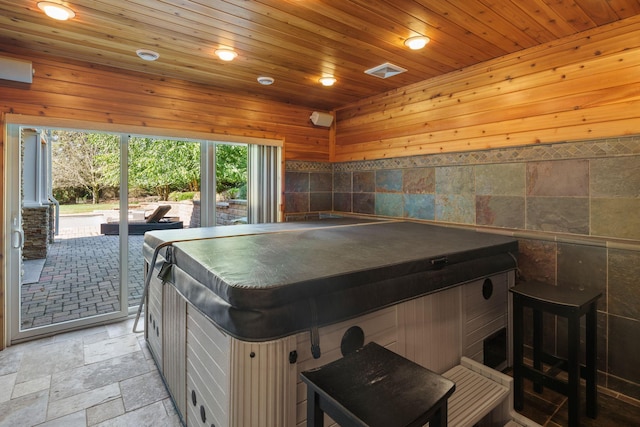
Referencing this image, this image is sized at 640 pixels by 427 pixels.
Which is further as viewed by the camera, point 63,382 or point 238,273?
point 63,382

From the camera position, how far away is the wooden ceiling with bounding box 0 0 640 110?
2.09m

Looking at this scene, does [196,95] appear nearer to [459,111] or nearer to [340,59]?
[340,59]

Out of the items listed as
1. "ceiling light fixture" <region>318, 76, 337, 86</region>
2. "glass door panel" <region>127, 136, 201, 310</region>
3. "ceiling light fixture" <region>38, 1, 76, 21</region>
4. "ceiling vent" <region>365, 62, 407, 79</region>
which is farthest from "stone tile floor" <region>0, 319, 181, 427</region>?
"ceiling vent" <region>365, 62, 407, 79</region>

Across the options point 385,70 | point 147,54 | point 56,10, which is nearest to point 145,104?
point 147,54

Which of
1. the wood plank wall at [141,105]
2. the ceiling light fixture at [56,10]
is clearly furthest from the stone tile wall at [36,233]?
the ceiling light fixture at [56,10]

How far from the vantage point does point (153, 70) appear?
3.17m

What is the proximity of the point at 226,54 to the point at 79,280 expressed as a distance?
3045 millimetres

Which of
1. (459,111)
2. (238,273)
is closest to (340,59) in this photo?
(459,111)

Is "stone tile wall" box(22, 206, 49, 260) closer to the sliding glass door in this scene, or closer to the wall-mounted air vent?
the sliding glass door

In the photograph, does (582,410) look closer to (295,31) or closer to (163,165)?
(295,31)

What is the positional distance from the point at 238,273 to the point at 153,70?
267cm

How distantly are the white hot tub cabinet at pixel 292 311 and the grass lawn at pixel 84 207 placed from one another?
1155 millimetres

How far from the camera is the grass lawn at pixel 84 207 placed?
3.36 meters

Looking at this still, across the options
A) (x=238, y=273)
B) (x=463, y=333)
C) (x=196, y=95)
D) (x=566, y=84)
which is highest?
(x=196, y=95)
